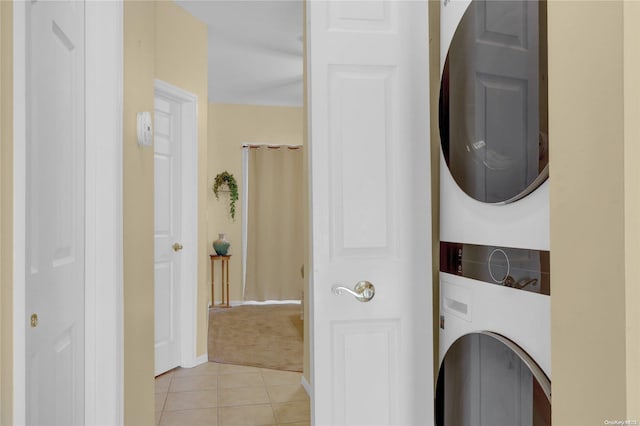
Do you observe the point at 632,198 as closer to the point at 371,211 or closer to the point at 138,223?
the point at 371,211

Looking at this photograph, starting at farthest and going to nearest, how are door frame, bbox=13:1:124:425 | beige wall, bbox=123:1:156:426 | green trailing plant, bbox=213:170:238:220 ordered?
green trailing plant, bbox=213:170:238:220 < beige wall, bbox=123:1:156:426 < door frame, bbox=13:1:124:425

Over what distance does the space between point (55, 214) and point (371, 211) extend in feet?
2.94

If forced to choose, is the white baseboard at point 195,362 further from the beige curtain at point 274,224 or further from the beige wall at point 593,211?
the beige wall at point 593,211

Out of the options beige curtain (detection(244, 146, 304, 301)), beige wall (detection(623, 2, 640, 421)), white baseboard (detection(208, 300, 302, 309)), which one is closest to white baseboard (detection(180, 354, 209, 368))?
white baseboard (detection(208, 300, 302, 309))

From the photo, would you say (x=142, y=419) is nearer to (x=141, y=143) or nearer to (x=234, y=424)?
(x=234, y=424)

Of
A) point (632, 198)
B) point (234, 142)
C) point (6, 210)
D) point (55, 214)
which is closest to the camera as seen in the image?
point (632, 198)

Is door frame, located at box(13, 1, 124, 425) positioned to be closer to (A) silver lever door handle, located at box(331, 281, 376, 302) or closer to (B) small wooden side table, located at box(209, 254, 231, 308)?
(A) silver lever door handle, located at box(331, 281, 376, 302)

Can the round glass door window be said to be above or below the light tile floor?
above

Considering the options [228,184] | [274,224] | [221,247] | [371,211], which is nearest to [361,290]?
[371,211]

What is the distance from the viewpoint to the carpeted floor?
13.0 feet

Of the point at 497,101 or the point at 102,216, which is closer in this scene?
the point at 497,101

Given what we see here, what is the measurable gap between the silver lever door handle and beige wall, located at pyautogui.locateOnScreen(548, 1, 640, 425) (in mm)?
781

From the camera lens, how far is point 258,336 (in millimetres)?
4742

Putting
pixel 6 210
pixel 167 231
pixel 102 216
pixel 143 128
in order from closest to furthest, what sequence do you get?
pixel 6 210
pixel 102 216
pixel 143 128
pixel 167 231
